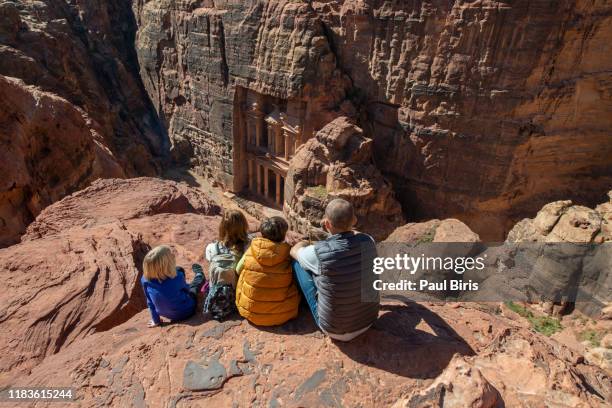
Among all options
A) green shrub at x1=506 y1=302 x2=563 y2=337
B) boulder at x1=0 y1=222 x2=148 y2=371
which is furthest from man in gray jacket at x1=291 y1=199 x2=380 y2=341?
green shrub at x1=506 y1=302 x2=563 y2=337

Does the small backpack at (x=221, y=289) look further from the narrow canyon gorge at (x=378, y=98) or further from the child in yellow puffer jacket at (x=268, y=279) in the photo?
the narrow canyon gorge at (x=378, y=98)

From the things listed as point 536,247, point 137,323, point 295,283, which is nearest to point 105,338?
point 137,323

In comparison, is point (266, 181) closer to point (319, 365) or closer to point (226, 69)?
point (226, 69)

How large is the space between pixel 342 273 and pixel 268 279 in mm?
760

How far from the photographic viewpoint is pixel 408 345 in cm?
380

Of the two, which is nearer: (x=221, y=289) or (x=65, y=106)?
(x=221, y=289)

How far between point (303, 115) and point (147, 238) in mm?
12976

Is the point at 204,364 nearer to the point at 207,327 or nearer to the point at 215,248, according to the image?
the point at 207,327

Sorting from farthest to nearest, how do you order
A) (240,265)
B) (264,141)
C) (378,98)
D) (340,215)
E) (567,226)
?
1. (264,141)
2. (378,98)
3. (567,226)
4. (240,265)
5. (340,215)

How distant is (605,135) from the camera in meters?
15.7

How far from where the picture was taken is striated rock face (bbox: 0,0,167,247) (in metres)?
9.20

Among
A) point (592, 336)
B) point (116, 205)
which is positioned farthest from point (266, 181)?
point (592, 336)

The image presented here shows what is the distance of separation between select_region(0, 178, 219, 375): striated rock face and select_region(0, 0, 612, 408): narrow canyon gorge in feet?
0.12

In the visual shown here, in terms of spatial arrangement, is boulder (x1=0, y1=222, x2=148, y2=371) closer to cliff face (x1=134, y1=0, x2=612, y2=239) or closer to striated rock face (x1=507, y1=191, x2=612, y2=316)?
striated rock face (x1=507, y1=191, x2=612, y2=316)
